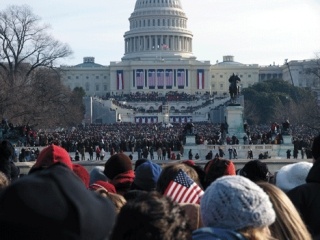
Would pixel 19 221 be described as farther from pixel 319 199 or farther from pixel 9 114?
pixel 9 114

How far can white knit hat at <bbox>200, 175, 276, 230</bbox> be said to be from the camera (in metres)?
3.52

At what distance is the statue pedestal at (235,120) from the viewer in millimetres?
43406

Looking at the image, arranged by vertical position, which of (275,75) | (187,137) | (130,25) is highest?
(130,25)

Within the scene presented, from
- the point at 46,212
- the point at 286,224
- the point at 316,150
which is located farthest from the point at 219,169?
the point at 46,212

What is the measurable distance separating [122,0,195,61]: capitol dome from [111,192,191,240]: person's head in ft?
461

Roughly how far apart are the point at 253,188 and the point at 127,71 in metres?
137

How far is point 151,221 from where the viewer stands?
2992 mm

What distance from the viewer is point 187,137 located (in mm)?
42188

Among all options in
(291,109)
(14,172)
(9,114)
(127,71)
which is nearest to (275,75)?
(127,71)

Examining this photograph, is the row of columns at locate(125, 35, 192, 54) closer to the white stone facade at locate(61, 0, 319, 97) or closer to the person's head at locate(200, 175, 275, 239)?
the white stone facade at locate(61, 0, 319, 97)

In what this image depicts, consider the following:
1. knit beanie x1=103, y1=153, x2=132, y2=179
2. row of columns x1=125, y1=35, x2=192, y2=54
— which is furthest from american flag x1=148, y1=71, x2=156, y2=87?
knit beanie x1=103, y1=153, x2=132, y2=179

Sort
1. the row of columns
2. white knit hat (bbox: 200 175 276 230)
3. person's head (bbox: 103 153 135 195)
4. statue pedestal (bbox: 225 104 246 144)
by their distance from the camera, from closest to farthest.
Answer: white knit hat (bbox: 200 175 276 230) < person's head (bbox: 103 153 135 195) < statue pedestal (bbox: 225 104 246 144) < the row of columns

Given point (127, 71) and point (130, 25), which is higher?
point (130, 25)

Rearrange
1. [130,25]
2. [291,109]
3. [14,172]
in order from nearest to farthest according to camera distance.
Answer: [14,172]
[291,109]
[130,25]
